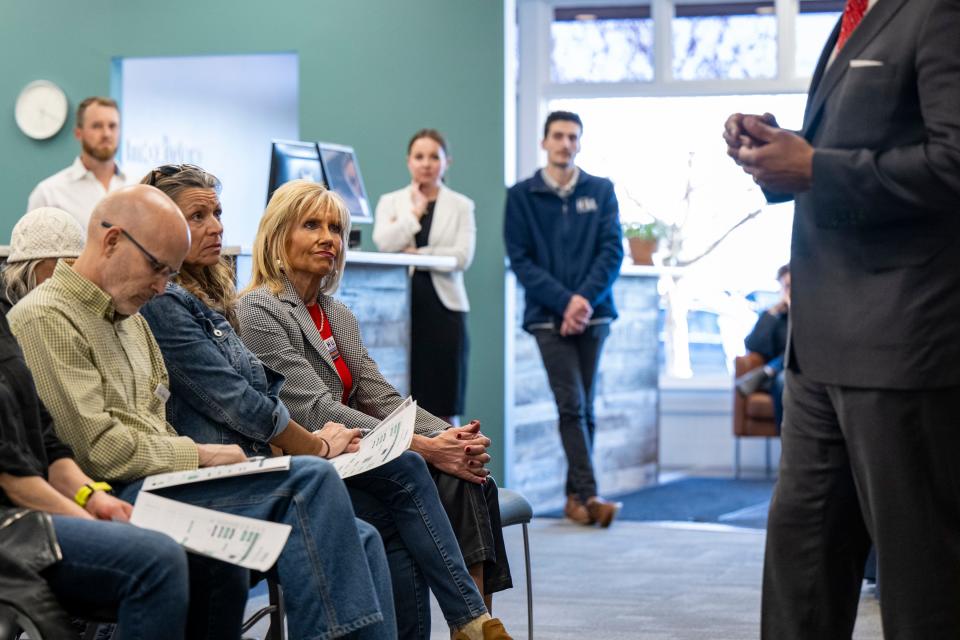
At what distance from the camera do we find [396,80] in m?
7.16

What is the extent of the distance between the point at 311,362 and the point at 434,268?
2.69 metres

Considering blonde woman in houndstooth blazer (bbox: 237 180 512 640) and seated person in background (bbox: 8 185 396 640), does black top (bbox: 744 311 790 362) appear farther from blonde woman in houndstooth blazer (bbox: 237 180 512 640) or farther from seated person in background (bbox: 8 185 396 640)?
seated person in background (bbox: 8 185 396 640)

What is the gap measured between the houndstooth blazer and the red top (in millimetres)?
14

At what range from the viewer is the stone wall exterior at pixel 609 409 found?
6.56 m

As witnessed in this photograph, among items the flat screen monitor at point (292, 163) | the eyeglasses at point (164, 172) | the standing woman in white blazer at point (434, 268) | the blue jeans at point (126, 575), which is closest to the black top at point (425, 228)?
the standing woman in white blazer at point (434, 268)

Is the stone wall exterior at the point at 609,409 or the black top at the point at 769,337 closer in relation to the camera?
the stone wall exterior at the point at 609,409

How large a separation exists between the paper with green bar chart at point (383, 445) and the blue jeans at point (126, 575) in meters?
0.58

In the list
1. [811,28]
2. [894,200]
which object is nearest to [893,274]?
[894,200]

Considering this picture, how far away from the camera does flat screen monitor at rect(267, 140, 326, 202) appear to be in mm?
4871

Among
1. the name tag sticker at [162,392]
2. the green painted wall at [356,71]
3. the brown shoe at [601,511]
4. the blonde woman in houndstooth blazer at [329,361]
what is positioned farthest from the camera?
the green painted wall at [356,71]

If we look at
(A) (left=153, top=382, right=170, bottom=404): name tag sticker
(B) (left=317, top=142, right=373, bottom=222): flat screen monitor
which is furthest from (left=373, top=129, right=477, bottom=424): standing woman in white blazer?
(A) (left=153, top=382, right=170, bottom=404): name tag sticker

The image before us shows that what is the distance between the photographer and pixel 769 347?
7.59m

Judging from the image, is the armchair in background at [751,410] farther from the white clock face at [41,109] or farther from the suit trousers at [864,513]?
the suit trousers at [864,513]

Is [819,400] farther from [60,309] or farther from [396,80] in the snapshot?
[396,80]
